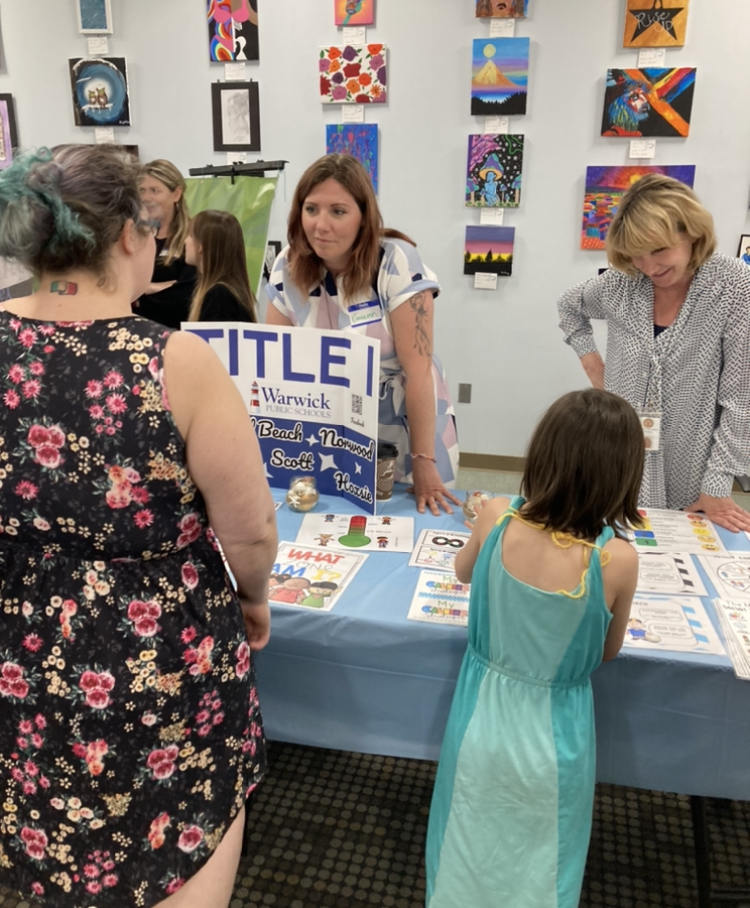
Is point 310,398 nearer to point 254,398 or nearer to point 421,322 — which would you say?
point 254,398

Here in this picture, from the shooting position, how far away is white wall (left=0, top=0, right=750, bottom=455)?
356 cm

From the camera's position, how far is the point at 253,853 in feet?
5.61

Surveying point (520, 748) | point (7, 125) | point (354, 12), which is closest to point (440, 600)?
point (520, 748)

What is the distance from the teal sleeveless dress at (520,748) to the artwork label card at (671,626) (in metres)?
0.16

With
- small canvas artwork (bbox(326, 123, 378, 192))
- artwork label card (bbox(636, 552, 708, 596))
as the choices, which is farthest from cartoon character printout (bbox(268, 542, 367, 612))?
small canvas artwork (bbox(326, 123, 378, 192))

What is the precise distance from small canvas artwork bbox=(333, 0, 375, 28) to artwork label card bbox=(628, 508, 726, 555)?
121 inches

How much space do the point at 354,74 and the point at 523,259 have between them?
4.27 feet

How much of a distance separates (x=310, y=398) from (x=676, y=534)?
0.93 meters

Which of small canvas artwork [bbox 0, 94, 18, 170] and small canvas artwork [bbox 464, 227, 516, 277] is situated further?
small canvas artwork [bbox 0, 94, 18, 170]

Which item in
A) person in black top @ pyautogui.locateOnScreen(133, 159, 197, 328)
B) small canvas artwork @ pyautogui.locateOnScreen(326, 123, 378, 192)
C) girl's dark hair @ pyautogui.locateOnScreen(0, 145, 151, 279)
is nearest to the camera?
girl's dark hair @ pyautogui.locateOnScreen(0, 145, 151, 279)

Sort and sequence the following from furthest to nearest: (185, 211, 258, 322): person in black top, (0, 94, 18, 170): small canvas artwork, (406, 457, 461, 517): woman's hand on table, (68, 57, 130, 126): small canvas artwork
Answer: (0, 94, 18, 170): small canvas artwork < (68, 57, 130, 126): small canvas artwork < (185, 211, 258, 322): person in black top < (406, 457, 461, 517): woman's hand on table

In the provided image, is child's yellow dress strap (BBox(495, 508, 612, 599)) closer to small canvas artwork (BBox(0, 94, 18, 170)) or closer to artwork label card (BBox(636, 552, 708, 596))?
artwork label card (BBox(636, 552, 708, 596))

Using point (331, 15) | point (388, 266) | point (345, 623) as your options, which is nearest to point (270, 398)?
point (388, 266)

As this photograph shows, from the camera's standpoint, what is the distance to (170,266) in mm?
3039
